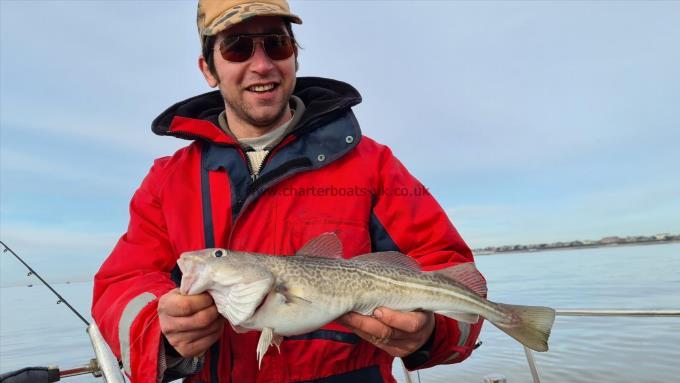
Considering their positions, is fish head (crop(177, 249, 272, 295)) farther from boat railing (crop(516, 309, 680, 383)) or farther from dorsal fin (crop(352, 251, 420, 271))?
boat railing (crop(516, 309, 680, 383))

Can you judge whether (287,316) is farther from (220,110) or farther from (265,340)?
(220,110)

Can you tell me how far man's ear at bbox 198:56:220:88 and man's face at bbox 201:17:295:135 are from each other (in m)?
0.17

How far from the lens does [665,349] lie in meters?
16.5

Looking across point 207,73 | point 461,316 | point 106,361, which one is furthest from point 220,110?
point 461,316

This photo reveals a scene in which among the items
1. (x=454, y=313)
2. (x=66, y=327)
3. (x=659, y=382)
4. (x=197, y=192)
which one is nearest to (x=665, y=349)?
(x=659, y=382)

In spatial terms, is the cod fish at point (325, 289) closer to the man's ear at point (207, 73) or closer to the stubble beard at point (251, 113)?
the stubble beard at point (251, 113)

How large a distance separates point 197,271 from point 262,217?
33.9 inches

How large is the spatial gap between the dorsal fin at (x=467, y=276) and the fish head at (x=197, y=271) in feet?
5.09

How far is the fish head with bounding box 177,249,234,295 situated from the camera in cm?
258

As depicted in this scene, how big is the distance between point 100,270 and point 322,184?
1704 millimetres

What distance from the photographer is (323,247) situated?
123 inches

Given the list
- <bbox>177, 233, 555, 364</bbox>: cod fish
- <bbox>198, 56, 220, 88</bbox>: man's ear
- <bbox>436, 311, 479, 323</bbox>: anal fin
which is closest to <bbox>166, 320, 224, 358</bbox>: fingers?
<bbox>177, 233, 555, 364</bbox>: cod fish

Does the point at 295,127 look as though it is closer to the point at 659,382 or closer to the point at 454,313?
the point at 454,313

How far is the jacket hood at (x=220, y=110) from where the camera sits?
12.4ft
